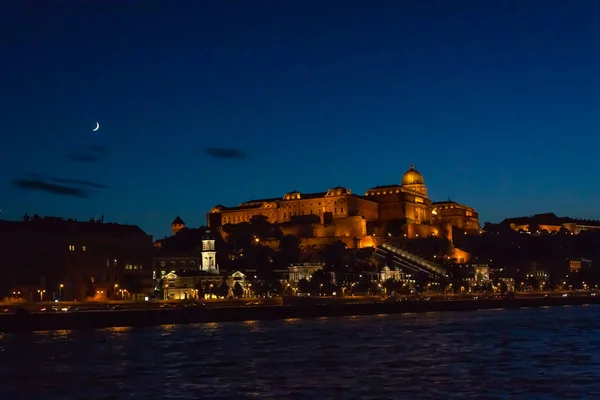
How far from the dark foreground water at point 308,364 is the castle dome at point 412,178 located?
104 metres

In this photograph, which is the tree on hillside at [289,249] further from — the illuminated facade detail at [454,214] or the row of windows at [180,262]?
the illuminated facade detail at [454,214]

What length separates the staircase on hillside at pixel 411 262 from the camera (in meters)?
110

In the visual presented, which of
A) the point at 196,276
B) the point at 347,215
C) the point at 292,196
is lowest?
the point at 196,276

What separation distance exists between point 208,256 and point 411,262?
95.5ft

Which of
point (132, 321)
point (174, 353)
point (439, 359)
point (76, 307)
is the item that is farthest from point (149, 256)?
point (439, 359)

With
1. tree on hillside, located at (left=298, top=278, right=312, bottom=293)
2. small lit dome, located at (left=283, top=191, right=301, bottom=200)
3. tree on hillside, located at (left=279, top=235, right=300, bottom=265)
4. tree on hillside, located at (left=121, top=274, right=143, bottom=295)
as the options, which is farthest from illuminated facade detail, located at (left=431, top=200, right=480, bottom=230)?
tree on hillside, located at (left=121, top=274, right=143, bottom=295)

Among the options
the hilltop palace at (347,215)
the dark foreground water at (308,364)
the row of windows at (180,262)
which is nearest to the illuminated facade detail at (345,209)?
the hilltop palace at (347,215)

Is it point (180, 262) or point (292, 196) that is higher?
point (292, 196)

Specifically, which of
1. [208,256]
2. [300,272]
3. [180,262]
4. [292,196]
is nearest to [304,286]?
[300,272]

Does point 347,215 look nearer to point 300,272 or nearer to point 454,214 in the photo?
point 300,272

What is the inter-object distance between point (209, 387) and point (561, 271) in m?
116

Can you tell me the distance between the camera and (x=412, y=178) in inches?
6147

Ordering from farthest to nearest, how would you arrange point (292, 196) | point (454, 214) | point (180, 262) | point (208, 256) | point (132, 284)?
point (454, 214)
point (292, 196)
point (180, 262)
point (208, 256)
point (132, 284)

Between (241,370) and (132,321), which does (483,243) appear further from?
(241,370)
